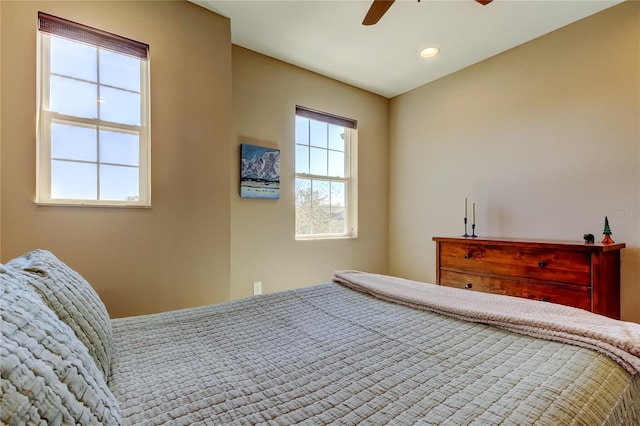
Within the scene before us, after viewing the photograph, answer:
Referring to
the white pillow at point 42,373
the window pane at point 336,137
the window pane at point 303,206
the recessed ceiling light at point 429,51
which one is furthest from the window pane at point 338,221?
the white pillow at point 42,373

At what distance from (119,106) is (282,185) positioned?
1518 mm

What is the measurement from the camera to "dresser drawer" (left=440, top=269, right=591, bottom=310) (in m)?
2.01

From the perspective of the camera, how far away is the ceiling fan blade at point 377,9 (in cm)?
179

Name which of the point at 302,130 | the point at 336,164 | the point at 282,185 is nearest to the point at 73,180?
the point at 282,185

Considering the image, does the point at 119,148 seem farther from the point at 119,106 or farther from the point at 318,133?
the point at 318,133

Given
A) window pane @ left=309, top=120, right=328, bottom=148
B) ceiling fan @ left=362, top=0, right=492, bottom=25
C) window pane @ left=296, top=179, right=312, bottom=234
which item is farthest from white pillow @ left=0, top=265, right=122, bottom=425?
window pane @ left=309, top=120, right=328, bottom=148

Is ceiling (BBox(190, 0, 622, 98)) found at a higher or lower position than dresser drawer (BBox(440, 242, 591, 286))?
higher

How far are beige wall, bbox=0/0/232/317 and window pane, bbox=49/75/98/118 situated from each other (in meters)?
0.13

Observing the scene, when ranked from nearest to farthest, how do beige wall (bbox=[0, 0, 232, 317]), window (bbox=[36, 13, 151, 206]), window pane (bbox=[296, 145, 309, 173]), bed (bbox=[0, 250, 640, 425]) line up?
bed (bbox=[0, 250, 640, 425]) → beige wall (bbox=[0, 0, 232, 317]) → window (bbox=[36, 13, 151, 206]) → window pane (bbox=[296, 145, 309, 173])

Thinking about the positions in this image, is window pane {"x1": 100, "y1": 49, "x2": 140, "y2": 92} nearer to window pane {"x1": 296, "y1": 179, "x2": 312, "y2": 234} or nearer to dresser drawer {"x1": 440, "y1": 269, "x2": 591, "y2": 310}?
window pane {"x1": 296, "y1": 179, "x2": 312, "y2": 234}

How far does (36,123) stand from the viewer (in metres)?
1.78

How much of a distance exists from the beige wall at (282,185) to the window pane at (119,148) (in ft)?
2.77

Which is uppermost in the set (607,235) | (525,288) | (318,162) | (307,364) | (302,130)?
(302,130)

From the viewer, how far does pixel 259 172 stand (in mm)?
2963
